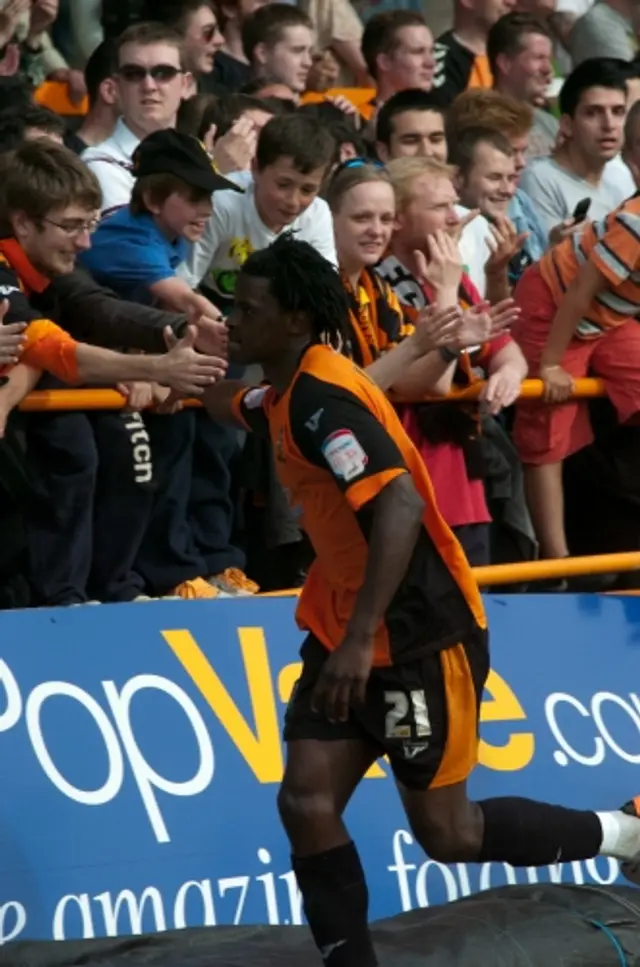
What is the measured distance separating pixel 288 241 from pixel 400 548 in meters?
0.95

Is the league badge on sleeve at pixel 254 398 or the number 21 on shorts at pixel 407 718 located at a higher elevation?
the league badge on sleeve at pixel 254 398

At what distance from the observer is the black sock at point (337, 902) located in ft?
18.5

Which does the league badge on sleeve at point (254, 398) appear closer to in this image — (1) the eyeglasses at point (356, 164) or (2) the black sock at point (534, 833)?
(2) the black sock at point (534, 833)

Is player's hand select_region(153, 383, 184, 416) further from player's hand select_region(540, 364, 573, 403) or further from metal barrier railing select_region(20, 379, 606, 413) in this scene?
player's hand select_region(540, 364, 573, 403)

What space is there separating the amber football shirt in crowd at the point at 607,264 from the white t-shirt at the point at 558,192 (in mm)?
1462

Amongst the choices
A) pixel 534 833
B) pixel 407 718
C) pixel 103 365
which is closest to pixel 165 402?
pixel 103 365

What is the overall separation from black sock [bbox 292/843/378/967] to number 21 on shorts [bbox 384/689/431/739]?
0.32 meters

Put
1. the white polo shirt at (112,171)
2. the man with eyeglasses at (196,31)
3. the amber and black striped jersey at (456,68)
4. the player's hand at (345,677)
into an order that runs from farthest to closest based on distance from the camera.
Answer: the amber and black striped jersey at (456,68) → the man with eyeglasses at (196,31) → the white polo shirt at (112,171) → the player's hand at (345,677)

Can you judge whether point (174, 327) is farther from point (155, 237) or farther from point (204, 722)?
point (204, 722)

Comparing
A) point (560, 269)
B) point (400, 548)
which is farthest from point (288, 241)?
point (560, 269)

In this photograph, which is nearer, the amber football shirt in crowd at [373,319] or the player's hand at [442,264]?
the amber football shirt in crowd at [373,319]

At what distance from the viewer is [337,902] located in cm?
565

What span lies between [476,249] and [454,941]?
12.2 ft

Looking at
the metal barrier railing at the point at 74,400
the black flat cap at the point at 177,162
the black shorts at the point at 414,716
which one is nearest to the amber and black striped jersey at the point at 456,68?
the black flat cap at the point at 177,162
